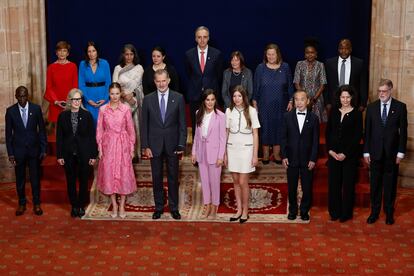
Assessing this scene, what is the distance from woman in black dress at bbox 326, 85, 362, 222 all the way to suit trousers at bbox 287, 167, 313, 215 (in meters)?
0.23

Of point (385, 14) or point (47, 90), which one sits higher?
point (385, 14)

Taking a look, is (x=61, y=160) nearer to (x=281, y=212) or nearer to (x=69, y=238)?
(x=69, y=238)

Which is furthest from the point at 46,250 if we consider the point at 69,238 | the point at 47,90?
the point at 47,90

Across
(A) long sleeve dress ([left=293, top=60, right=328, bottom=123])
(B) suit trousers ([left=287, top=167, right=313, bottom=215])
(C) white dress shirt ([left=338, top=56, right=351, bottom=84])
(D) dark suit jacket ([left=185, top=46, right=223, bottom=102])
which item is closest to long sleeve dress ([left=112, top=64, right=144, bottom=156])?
(D) dark suit jacket ([left=185, top=46, right=223, bottom=102])

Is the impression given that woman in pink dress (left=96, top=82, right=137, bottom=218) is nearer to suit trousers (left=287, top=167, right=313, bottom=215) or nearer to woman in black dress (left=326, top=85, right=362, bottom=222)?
suit trousers (left=287, top=167, right=313, bottom=215)

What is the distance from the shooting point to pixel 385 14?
1039 centimetres

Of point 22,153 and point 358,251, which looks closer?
point 358,251

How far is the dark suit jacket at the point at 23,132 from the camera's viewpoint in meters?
9.51

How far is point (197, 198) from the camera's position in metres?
9.99

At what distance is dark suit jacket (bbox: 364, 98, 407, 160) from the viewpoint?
9.07 meters

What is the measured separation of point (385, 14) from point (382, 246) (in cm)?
311

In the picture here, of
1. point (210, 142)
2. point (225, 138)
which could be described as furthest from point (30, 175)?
point (225, 138)

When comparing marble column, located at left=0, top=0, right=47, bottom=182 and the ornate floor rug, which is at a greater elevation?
marble column, located at left=0, top=0, right=47, bottom=182

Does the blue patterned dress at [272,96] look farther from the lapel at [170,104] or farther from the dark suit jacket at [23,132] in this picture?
the dark suit jacket at [23,132]
